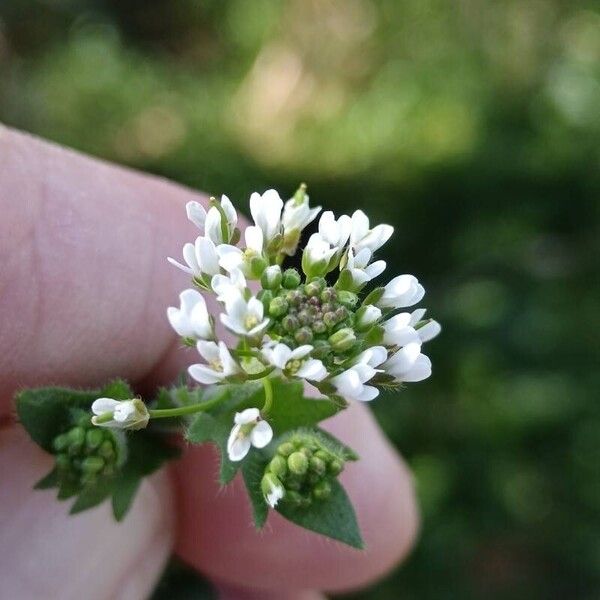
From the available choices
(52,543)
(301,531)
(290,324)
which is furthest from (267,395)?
(301,531)

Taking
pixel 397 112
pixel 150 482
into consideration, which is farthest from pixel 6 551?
pixel 397 112

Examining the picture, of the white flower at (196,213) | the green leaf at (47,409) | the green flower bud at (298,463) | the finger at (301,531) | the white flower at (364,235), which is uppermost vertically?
the white flower at (364,235)

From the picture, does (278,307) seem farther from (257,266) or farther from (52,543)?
(52,543)

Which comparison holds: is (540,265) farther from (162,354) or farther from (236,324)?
(236,324)

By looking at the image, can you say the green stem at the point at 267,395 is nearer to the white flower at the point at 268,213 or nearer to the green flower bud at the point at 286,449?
the green flower bud at the point at 286,449

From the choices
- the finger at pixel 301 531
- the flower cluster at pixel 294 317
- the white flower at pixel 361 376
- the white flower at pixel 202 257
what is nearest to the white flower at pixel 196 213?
the flower cluster at pixel 294 317

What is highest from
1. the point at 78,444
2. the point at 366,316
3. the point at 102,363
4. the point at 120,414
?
the point at 366,316
